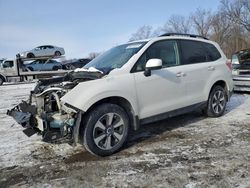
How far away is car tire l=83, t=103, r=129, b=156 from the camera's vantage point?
13.6 feet

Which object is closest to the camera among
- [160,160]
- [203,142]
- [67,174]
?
[67,174]

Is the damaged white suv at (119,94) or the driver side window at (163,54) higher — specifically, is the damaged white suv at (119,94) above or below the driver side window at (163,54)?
below

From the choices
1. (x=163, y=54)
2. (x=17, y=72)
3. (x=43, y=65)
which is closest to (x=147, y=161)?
(x=163, y=54)

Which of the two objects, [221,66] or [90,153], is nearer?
[90,153]

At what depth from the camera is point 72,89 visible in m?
4.18

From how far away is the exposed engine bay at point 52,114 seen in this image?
406 centimetres

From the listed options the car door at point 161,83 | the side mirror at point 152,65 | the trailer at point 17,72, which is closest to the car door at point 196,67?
the car door at point 161,83

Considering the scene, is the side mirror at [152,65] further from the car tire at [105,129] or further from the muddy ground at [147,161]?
the muddy ground at [147,161]

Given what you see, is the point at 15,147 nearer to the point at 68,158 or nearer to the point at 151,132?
the point at 68,158

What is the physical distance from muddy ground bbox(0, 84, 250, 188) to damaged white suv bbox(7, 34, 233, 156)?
15.3 inches

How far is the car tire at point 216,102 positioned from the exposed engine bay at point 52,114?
288 cm

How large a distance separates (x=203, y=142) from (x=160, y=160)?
1.09 metres

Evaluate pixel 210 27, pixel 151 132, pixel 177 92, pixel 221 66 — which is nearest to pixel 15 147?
Answer: pixel 151 132

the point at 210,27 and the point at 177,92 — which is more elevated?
the point at 210,27
